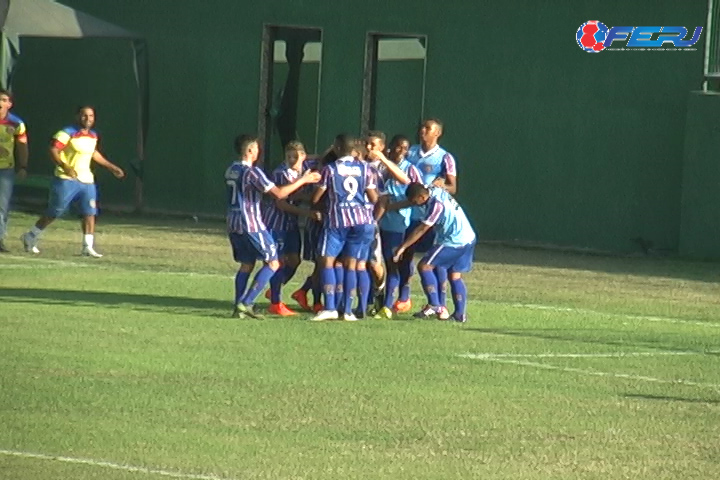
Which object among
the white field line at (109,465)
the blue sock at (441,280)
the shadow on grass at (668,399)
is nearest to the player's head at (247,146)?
the blue sock at (441,280)

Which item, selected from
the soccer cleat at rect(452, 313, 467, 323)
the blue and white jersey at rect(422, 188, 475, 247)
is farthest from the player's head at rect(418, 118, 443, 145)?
the soccer cleat at rect(452, 313, 467, 323)

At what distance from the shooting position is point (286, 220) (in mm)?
17141

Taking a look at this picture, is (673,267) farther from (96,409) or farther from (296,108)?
(96,409)

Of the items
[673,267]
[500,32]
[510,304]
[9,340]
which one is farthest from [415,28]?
[9,340]

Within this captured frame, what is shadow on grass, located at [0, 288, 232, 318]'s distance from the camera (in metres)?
17.0

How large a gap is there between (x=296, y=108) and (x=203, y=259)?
934 centimetres

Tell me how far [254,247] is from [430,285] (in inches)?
65.6

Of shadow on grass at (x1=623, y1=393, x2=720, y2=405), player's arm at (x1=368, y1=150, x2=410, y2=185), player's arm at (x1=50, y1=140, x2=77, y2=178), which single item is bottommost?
shadow on grass at (x1=623, y1=393, x2=720, y2=405)

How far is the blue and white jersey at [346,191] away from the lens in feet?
54.0

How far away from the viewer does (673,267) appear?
24.9 metres

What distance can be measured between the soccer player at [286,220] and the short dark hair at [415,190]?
2.76 feet

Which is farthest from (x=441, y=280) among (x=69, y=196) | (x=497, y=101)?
(x=497, y=101)

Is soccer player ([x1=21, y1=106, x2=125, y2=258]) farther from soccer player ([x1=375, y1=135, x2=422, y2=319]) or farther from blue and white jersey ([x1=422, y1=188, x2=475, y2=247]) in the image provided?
blue and white jersey ([x1=422, y1=188, x2=475, y2=247])

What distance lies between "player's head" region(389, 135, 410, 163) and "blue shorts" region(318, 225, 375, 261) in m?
1.00
